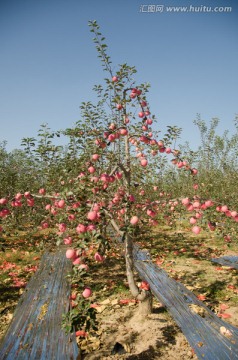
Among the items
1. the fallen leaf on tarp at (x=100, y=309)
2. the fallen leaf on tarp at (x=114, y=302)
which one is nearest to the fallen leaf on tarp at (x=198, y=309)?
the fallen leaf on tarp at (x=114, y=302)

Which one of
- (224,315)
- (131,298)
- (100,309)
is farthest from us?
(131,298)

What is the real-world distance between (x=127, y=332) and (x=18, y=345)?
156cm

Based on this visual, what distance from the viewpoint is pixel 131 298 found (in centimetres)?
497

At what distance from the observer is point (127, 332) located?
3.86m

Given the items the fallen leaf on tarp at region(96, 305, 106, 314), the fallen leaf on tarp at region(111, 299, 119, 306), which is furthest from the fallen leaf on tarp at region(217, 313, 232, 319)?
the fallen leaf on tarp at region(96, 305, 106, 314)

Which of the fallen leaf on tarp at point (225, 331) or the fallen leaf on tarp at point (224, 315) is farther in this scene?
the fallen leaf on tarp at point (224, 315)

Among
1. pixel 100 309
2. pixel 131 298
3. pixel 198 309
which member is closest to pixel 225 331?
pixel 198 309

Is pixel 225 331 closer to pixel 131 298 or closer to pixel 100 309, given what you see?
pixel 131 298

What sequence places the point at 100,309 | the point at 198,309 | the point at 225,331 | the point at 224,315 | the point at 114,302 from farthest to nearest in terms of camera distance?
1. the point at 114,302
2. the point at 100,309
3. the point at 224,315
4. the point at 198,309
5. the point at 225,331

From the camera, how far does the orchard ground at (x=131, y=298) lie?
3502 millimetres

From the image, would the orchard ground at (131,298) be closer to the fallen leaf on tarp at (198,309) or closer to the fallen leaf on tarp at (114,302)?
the fallen leaf on tarp at (114,302)

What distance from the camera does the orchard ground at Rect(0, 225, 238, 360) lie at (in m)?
3.50

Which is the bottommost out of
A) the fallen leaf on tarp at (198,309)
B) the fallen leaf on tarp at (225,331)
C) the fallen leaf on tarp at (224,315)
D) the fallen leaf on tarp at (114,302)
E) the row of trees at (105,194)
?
the fallen leaf on tarp at (114,302)

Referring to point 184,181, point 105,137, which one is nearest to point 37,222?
point 105,137
